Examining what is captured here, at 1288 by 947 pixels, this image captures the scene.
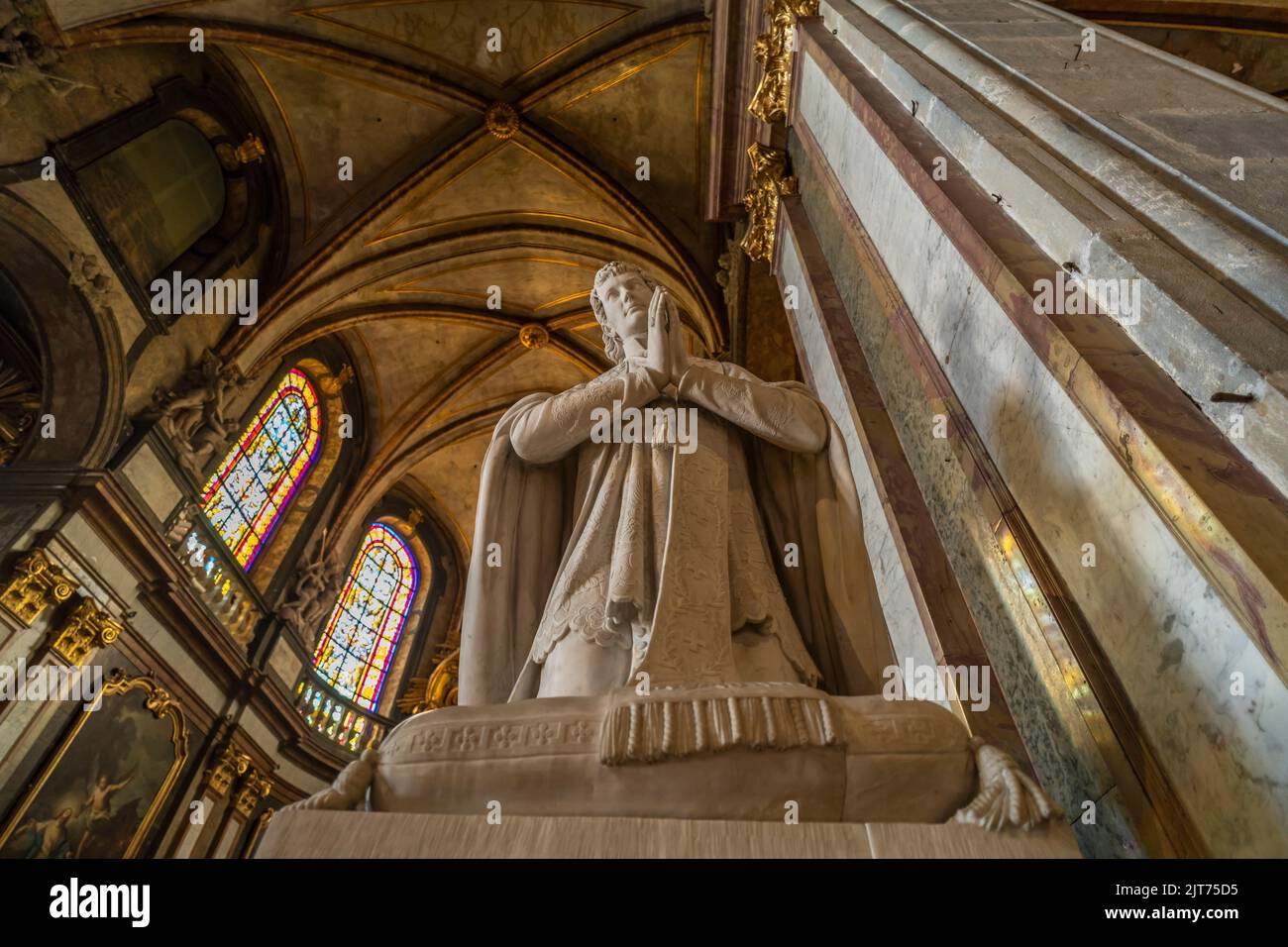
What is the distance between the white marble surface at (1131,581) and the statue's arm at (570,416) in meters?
1.05

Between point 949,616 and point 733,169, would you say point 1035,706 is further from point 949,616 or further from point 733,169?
point 733,169

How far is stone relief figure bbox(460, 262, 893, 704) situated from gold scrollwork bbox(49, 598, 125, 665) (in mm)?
6240

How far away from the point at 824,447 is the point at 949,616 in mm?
901

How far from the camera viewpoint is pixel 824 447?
2098 mm

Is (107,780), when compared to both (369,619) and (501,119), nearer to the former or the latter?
(369,619)

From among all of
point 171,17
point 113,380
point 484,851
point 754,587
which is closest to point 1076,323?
point 754,587

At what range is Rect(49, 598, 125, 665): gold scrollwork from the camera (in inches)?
252

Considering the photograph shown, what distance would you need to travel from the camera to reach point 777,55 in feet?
16.1

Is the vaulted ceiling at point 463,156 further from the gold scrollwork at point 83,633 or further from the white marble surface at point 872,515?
the white marble surface at point 872,515

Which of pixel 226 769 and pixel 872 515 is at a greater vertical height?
pixel 226 769

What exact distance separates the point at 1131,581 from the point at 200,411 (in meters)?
8.84

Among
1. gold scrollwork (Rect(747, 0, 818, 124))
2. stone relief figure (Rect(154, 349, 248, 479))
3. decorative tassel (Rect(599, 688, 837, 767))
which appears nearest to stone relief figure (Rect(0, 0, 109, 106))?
stone relief figure (Rect(154, 349, 248, 479))

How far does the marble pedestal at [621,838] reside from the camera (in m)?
1.00

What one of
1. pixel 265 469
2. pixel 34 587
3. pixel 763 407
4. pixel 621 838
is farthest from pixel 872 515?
pixel 265 469
